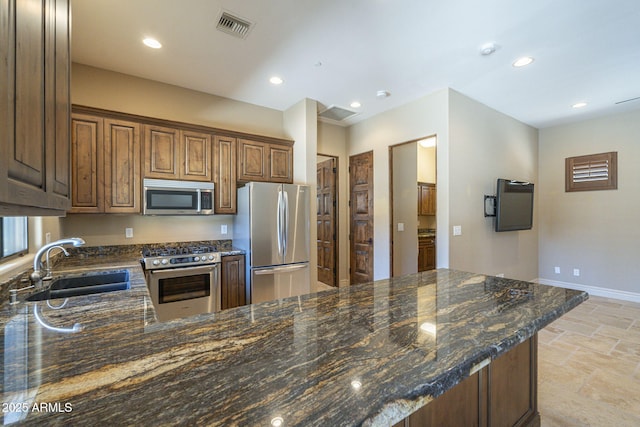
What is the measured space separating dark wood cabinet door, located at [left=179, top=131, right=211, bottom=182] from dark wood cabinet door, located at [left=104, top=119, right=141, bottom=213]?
18.0 inches

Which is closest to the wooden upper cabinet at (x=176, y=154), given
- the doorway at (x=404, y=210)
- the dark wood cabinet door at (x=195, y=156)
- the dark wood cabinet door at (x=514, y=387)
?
the dark wood cabinet door at (x=195, y=156)

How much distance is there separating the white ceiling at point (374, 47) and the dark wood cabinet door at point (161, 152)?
0.72 meters

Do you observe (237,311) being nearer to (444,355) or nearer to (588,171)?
(444,355)

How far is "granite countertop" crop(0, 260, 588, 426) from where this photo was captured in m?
0.58

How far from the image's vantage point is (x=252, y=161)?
3.71m

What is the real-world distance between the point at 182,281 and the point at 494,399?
2812 millimetres

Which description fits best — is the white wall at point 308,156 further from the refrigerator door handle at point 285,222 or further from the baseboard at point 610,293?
the baseboard at point 610,293

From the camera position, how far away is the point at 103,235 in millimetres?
3135

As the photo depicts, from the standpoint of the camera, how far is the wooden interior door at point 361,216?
4.61 m

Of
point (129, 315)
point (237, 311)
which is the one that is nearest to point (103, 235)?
point (129, 315)

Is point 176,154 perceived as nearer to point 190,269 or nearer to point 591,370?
point 190,269

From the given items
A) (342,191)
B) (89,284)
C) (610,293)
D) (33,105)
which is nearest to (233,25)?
(33,105)

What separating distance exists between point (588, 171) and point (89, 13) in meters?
6.97

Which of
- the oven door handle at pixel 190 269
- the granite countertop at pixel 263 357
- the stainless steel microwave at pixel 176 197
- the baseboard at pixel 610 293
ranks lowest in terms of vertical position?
the baseboard at pixel 610 293
